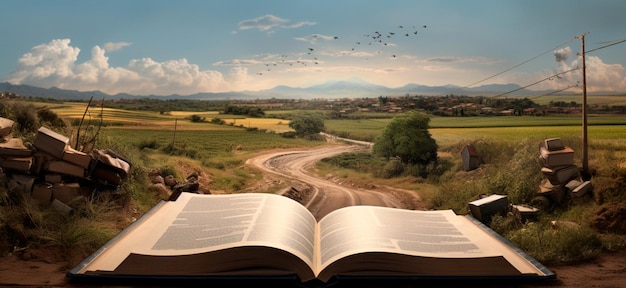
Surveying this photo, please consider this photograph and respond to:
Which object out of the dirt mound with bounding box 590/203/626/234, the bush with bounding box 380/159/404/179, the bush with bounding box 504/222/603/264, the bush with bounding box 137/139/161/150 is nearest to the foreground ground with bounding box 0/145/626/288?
the bush with bounding box 504/222/603/264

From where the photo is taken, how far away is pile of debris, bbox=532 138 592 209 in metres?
6.02

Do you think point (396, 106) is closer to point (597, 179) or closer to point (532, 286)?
point (597, 179)

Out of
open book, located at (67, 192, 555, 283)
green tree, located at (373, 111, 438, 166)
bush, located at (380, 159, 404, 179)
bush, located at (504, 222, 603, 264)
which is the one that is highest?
green tree, located at (373, 111, 438, 166)

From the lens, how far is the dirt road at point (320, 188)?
7.34 m

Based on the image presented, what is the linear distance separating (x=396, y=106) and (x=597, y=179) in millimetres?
3027

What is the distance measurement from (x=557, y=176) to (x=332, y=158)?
3.06 metres

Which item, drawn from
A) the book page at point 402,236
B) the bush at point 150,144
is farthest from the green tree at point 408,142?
the book page at point 402,236

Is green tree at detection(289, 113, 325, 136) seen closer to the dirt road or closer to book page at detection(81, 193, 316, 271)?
the dirt road

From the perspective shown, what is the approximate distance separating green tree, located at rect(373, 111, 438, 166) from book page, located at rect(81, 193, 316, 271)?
403cm

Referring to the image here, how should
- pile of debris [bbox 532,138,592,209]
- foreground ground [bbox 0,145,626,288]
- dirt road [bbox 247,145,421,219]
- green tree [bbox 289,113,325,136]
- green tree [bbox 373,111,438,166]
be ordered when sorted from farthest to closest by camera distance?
1. green tree [bbox 289,113,325,136]
2. green tree [bbox 373,111,438,166]
3. dirt road [bbox 247,145,421,219]
4. pile of debris [bbox 532,138,592,209]
5. foreground ground [bbox 0,145,626,288]

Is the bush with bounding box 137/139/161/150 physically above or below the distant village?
below

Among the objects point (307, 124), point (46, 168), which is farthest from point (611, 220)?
point (46, 168)

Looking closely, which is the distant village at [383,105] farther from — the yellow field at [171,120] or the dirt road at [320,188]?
the dirt road at [320,188]

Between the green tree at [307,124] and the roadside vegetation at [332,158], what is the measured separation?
0.05 ft
